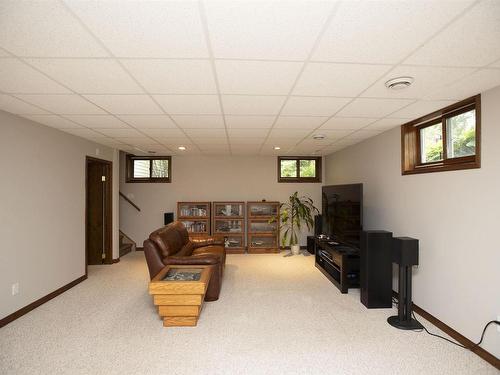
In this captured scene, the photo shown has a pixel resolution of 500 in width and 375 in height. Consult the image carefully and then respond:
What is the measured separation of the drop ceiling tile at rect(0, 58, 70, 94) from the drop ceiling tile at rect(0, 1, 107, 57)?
0.24m

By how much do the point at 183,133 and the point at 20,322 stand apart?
3.15 metres

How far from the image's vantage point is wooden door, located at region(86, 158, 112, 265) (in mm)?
5484

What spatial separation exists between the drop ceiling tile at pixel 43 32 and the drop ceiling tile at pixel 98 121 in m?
1.55

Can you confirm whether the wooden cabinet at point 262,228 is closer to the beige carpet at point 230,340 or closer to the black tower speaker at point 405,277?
the beige carpet at point 230,340

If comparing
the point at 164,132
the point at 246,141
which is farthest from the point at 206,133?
the point at 246,141

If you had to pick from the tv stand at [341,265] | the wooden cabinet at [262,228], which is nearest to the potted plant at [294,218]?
the wooden cabinet at [262,228]

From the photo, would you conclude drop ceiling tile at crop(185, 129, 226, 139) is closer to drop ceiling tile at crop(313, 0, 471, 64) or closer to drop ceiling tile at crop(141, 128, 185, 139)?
drop ceiling tile at crop(141, 128, 185, 139)

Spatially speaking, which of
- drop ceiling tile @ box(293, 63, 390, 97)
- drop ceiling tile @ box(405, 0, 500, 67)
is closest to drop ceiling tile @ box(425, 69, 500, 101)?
drop ceiling tile @ box(405, 0, 500, 67)

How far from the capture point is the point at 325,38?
1611 millimetres

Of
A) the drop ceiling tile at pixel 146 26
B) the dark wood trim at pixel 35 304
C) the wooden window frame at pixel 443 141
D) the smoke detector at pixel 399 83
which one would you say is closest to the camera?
the drop ceiling tile at pixel 146 26

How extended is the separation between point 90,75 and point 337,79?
1.99 meters

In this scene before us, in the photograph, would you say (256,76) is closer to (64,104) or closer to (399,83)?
(399,83)

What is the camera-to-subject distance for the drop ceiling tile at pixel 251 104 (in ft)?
8.65

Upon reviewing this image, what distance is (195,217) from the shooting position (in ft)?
21.9
